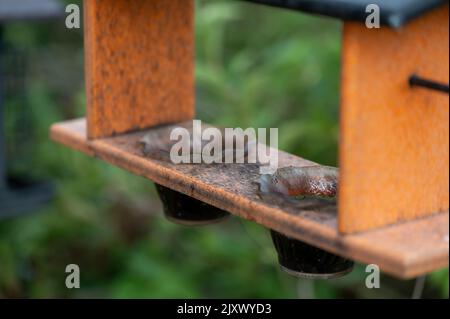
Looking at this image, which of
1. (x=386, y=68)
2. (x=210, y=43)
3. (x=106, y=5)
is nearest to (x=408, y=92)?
(x=386, y=68)

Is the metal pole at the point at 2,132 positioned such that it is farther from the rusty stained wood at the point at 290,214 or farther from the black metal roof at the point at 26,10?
the rusty stained wood at the point at 290,214

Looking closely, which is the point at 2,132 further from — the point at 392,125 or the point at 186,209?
the point at 392,125

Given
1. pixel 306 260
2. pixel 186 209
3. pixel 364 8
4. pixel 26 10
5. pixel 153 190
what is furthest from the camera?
pixel 153 190

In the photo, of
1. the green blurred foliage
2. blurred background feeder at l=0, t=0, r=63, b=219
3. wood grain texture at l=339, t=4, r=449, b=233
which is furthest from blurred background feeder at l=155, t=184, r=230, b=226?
the green blurred foliage

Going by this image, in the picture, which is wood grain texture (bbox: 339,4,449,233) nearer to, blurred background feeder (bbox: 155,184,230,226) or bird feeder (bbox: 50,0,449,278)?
bird feeder (bbox: 50,0,449,278)

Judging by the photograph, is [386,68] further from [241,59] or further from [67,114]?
[67,114]

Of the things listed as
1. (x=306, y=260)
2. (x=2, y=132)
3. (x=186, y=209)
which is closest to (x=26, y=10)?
(x=2, y=132)
